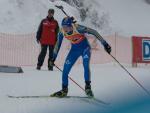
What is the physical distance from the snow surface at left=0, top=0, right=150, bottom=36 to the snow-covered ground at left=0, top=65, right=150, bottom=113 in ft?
34.5

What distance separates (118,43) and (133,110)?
13048 mm

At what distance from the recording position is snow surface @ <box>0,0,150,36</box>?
25.9m

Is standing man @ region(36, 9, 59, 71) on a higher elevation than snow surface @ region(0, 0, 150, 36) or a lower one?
lower

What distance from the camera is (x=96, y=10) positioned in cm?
3275

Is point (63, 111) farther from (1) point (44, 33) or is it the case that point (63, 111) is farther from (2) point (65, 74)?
(1) point (44, 33)

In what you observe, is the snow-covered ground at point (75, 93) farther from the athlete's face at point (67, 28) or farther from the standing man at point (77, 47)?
the athlete's face at point (67, 28)

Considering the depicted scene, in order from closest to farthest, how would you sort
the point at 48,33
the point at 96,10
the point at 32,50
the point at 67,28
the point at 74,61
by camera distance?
the point at 67,28 < the point at 74,61 < the point at 48,33 < the point at 32,50 < the point at 96,10

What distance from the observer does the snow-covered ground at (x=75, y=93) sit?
8953 mm

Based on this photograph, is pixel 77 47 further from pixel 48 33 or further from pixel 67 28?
pixel 48 33

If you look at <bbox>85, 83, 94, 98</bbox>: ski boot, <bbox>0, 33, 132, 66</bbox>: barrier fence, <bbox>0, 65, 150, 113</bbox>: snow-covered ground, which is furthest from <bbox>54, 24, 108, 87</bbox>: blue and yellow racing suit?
<bbox>0, 33, 132, 66</bbox>: barrier fence

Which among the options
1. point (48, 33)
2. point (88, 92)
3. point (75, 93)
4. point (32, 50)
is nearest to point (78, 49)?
point (88, 92)

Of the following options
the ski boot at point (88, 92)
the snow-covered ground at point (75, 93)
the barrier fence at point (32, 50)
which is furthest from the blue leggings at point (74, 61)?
the barrier fence at point (32, 50)

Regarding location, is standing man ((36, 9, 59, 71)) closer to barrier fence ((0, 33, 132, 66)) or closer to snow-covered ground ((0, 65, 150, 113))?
snow-covered ground ((0, 65, 150, 113))

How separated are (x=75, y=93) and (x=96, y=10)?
21.8 meters
